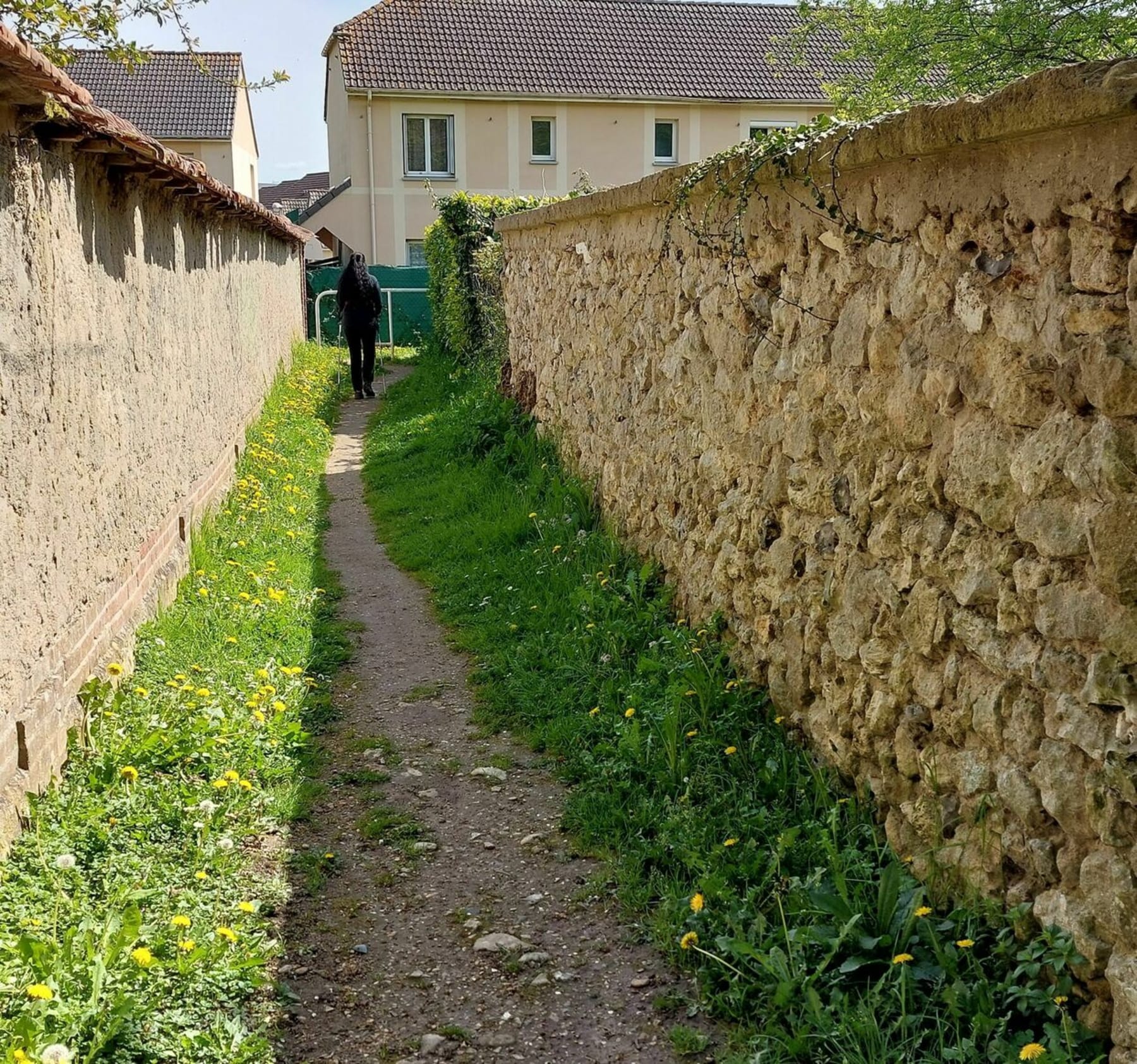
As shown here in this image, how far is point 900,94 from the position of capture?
17.0 m

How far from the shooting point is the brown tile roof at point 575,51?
2730 cm

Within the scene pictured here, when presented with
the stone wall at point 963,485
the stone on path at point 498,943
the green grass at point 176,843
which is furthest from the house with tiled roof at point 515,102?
the stone on path at point 498,943

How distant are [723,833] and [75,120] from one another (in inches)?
127

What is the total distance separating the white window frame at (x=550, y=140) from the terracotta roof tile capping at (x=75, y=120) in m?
22.1

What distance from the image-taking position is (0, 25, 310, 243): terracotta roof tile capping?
3387 mm

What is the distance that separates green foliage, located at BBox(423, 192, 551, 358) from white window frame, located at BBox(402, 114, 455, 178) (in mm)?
10354

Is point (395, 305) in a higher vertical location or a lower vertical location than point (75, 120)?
lower

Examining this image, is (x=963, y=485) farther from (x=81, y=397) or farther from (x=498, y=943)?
(x=81, y=397)

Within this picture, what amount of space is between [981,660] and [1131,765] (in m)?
0.61

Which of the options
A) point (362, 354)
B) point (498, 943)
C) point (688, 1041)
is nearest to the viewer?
point (688, 1041)

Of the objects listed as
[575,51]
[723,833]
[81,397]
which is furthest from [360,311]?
[575,51]

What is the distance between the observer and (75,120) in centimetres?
410

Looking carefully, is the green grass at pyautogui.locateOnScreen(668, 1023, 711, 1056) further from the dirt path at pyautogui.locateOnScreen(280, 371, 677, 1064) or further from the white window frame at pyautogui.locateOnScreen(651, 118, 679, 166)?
the white window frame at pyautogui.locateOnScreen(651, 118, 679, 166)

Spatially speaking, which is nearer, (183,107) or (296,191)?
(183,107)
